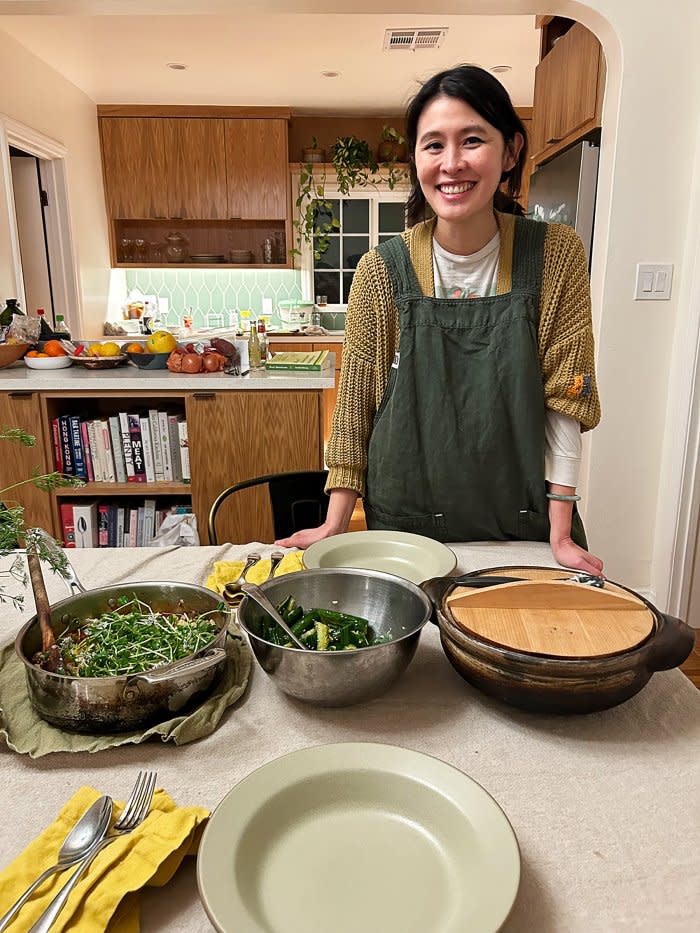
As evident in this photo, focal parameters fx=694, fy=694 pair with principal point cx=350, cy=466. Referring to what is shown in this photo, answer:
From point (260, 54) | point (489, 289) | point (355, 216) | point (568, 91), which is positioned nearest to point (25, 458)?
point (489, 289)

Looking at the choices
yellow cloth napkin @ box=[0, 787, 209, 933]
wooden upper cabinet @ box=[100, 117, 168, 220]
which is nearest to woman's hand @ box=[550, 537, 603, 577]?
yellow cloth napkin @ box=[0, 787, 209, 933]

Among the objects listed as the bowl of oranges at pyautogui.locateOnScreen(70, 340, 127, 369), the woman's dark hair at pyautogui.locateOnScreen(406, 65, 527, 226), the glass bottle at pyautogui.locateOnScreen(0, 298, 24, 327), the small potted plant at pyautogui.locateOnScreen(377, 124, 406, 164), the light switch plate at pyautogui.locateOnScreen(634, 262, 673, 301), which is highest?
the small potted plant at pyautogui.locateOnScreen(377, 124, 406, 164)

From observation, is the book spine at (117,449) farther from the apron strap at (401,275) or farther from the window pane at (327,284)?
the window pane at (327,284)

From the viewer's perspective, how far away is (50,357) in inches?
110

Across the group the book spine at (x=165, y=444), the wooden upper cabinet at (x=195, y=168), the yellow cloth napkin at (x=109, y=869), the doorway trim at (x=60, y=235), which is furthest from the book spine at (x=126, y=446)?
the wooden upper cabinet at (x=195, y=168)

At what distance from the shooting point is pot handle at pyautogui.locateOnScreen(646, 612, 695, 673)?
738 millimetres

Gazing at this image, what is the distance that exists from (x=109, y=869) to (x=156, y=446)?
7.60 feet

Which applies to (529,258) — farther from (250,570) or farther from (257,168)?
(257,168)

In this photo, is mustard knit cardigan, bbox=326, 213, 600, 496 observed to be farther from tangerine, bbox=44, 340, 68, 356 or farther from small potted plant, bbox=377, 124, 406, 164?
small potted plant, bbox=377, 124, 406, 164

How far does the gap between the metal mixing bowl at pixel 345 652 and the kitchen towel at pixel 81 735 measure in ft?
0.23

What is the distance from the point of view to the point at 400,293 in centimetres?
129

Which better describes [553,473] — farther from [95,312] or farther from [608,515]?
[95,312]

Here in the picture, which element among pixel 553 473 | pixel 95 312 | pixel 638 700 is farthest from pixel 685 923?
pixel 95 312

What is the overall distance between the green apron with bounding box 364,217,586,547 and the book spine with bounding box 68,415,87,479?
1754 millimetres
